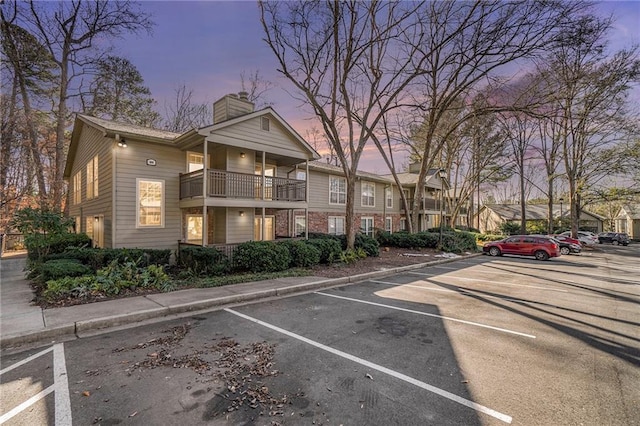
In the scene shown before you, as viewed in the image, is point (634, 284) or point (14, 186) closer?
point (634, 284)

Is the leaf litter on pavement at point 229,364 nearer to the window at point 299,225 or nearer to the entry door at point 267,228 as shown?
the entry door at point 267,228

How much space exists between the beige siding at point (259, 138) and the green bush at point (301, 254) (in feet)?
14.9

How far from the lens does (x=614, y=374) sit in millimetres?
3775

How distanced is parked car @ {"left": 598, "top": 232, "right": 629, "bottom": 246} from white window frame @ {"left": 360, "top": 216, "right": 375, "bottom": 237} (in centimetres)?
3141

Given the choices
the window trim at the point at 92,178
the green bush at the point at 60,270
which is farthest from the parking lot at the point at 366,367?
the window trim at the point at 92,178

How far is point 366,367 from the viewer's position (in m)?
3.93

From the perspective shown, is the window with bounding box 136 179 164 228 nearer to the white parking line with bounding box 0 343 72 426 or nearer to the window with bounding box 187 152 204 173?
the window with bounding box 187 152 204 173

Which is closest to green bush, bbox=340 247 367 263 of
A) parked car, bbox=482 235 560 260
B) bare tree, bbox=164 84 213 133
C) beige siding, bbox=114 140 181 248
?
beige siding, bbox=114 140 181 248

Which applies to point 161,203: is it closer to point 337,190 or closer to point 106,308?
point 106,308

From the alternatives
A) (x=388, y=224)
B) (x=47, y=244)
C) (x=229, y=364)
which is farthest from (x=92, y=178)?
(x=388, y=224)

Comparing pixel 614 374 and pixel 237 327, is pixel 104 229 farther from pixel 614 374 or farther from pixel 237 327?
pixel 614 374

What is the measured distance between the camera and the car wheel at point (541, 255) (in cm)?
1705

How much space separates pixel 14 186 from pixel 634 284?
113 feet

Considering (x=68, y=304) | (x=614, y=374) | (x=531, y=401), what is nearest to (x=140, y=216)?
(x=68, y=304)
